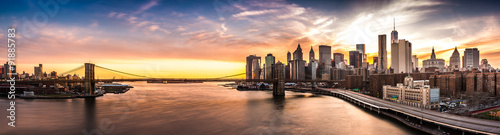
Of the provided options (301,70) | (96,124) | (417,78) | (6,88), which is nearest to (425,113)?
(96,124)

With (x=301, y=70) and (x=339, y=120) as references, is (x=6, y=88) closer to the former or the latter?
(x=339, y=120)

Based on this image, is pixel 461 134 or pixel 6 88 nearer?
pixel 461 134

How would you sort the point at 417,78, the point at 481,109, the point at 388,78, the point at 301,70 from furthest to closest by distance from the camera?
the point at 301,70 < the point at 417,78 < the point at 388,78 < the point at 481,109

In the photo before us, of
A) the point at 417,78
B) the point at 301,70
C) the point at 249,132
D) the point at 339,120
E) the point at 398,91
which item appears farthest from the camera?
the point at 301,70

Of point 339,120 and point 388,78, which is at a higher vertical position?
point 388,78

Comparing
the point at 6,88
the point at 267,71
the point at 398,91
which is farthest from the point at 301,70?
the point at 6,88

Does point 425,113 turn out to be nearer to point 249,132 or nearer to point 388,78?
point 249,132
